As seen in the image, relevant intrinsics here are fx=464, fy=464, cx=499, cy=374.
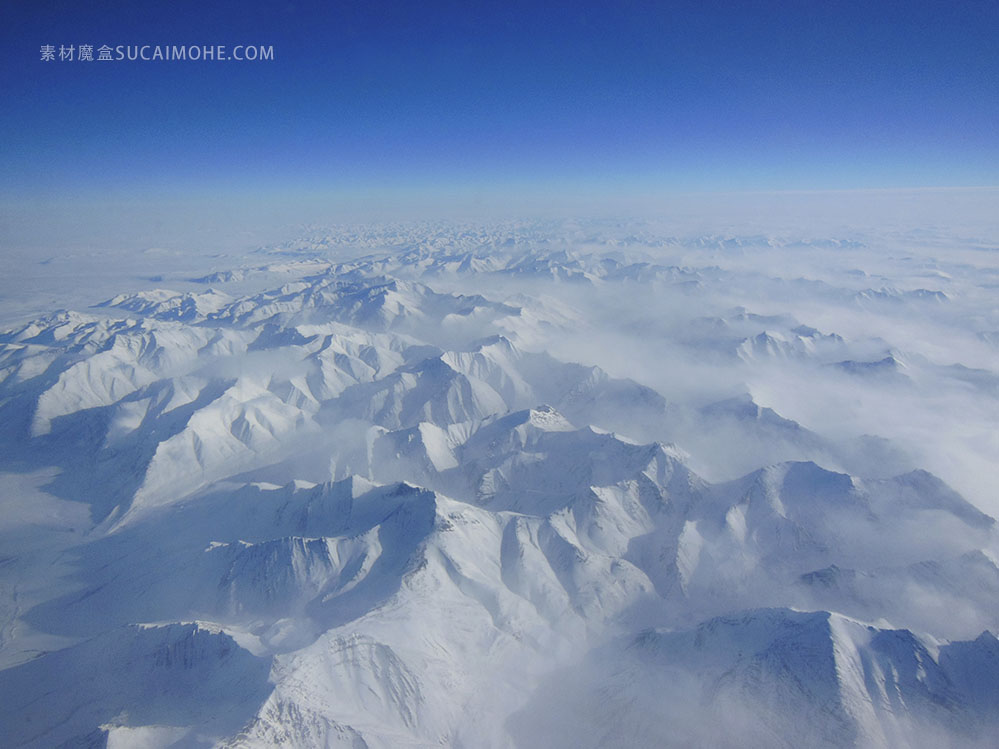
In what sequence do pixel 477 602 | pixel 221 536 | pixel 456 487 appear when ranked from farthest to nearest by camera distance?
1. pixel 456 487
2. pixel 221 536
3. pixel 477 602

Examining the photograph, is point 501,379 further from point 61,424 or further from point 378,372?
point 61,424

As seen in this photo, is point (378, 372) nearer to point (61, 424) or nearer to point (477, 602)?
point (61, 424)

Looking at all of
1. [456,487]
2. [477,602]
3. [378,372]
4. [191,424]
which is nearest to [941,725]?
[477,602]

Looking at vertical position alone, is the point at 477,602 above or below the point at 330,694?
below

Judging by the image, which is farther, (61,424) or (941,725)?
(61,424)

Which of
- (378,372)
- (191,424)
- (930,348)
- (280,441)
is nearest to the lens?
(191,424)

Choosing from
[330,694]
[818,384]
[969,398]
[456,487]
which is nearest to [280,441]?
[456,487]
